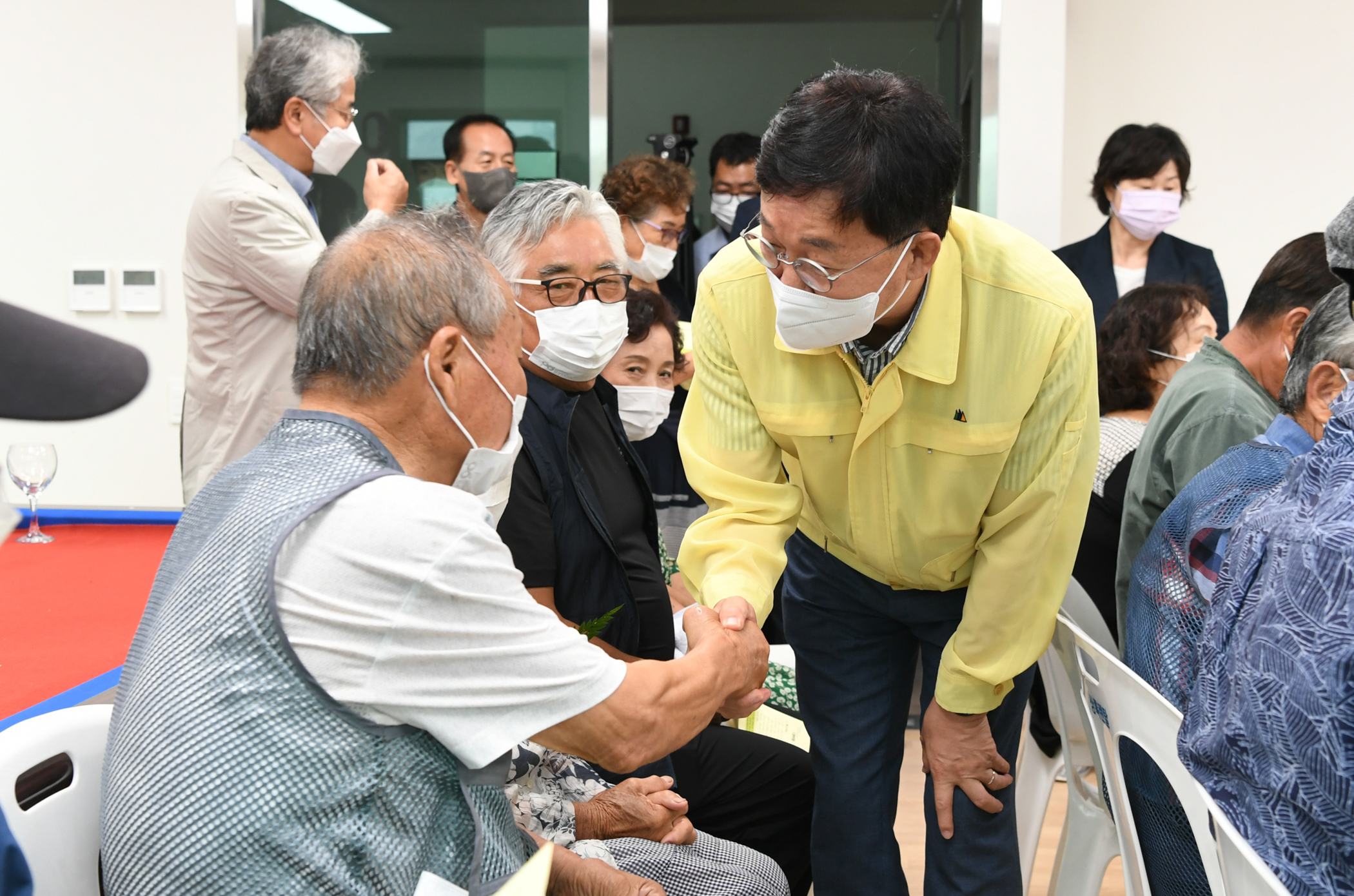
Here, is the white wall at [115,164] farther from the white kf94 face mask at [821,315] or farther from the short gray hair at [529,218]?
the white kf94 face mask at [821,315]

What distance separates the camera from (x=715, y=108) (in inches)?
320

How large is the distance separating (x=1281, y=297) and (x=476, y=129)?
2.57 m

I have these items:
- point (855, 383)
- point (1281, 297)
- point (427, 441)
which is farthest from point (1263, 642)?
point (1281, 297)

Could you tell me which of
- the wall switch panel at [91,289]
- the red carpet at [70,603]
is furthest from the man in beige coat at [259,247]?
the wall switch panel at [91,289]

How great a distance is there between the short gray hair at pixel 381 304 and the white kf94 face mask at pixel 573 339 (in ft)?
2.69

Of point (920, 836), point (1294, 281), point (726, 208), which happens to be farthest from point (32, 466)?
point (1294, 281)

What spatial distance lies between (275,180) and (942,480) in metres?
2.06

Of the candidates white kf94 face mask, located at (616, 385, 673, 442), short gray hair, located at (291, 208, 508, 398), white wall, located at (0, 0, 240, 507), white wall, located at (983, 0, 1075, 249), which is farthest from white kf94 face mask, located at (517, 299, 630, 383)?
white wall, located at (0, 0, 240, 507)

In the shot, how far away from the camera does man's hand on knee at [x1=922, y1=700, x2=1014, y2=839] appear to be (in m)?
1.57

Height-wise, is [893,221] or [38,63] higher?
[38,63]

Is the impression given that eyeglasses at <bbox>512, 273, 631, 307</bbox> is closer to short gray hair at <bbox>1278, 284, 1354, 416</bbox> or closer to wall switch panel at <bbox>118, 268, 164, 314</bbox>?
short gray hair at <bbox>1278, 284, 1354, 416</bbox>

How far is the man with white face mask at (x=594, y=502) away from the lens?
187 cm

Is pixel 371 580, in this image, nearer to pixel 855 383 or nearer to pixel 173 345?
pixel 855 383

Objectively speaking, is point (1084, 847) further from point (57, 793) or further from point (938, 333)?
point (57, 793)
